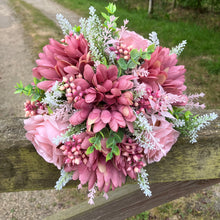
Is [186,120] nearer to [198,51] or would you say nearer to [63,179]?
[63,179]

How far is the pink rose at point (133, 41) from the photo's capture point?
40.1 inches

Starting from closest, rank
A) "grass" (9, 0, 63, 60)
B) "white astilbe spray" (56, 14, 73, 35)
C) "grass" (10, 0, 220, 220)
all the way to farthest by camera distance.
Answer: "white astilbe spray" (56, 14, 73, 35) < "grass" (10, 0, 220, 220) < "grass" (9, 0, 63, 60)

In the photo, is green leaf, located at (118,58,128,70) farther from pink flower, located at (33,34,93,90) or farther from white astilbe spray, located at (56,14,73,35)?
white astilbe spray, located at (56,14,73,35)

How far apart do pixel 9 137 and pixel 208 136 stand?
867 mm

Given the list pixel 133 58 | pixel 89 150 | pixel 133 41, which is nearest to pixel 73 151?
pixel 89 150

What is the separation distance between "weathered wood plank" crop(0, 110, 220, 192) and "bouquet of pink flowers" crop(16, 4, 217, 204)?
97mm

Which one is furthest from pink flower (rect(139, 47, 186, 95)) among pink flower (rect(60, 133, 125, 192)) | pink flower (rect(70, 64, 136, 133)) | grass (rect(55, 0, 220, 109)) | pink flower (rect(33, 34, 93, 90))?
grass (rect(55, 0, 220, 109))

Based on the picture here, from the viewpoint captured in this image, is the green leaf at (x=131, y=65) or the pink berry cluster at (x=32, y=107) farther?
the pink berry cluster at (x=32, y=107)

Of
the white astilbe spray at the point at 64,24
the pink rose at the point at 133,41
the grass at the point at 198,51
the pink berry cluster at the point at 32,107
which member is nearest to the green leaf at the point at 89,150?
the pink berry cluster at the point at 32,107

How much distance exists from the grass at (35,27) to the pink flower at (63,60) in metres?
6.14

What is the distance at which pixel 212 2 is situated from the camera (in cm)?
617

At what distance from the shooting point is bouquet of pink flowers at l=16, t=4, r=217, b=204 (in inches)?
33.3

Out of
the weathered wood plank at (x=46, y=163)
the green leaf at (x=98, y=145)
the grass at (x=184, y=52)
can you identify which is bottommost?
the grass at (x=184, y=52)

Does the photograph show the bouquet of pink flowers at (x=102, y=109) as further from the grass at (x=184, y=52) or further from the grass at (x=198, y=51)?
the grass at (x=198, y=51)
